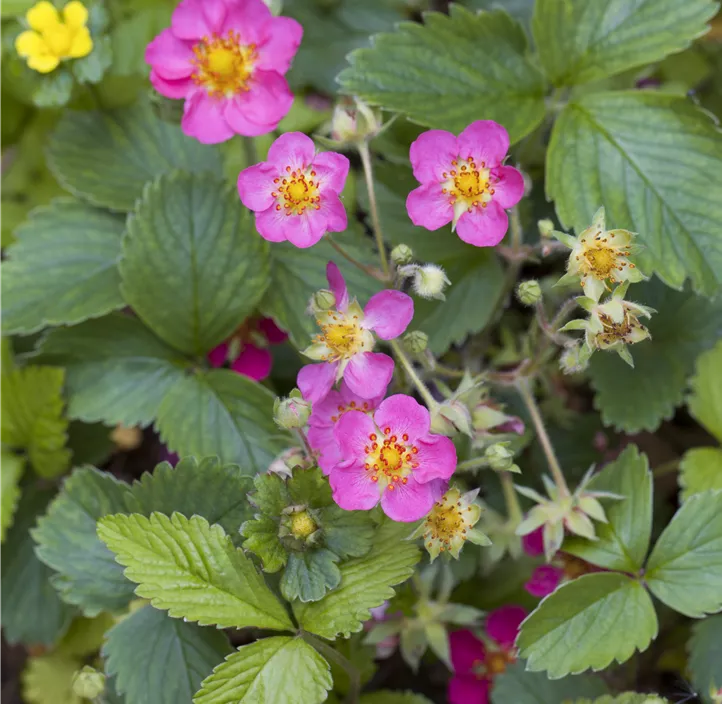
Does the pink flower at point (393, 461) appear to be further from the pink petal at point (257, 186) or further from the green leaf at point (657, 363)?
the green leaf at point (657, 363)

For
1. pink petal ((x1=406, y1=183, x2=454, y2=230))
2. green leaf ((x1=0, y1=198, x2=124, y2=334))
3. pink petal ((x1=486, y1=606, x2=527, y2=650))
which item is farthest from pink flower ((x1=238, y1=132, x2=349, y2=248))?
pink petal ((x1=486, y1=606, x2=527, y2=650))

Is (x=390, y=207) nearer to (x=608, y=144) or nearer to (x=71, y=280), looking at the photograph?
(x=608, y=144)

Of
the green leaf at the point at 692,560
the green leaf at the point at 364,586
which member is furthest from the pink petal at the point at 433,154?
the green leaf at the point at 692,560

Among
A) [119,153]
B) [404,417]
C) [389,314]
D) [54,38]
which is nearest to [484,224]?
[389,314]

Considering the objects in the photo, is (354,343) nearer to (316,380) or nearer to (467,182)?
(316,380)

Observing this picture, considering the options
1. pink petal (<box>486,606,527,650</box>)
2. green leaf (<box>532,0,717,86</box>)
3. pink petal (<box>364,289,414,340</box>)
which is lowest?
pink petal (<box>486,606,527,650</box>)

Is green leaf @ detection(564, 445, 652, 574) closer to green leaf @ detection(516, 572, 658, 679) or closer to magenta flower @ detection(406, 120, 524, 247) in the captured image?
green leaf @ detection(516, 572, 658, 679)
